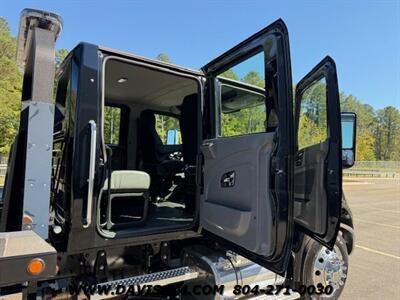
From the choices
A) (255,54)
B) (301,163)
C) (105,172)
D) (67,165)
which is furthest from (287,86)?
(67,165)

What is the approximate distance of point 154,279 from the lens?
2561 mm

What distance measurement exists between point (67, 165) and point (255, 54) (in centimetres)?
163

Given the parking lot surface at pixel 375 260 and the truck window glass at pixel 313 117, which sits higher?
the truck window glass at pixel 313 117

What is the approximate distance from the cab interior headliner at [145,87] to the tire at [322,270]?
200cm

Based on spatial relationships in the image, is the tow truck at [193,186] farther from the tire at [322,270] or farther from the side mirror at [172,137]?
the side mirror at [172,137]

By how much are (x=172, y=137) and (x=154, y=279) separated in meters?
2.40

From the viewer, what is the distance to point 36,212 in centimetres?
203

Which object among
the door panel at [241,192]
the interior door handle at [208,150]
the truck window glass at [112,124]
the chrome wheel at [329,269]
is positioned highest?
the truck window glass at [112,124]

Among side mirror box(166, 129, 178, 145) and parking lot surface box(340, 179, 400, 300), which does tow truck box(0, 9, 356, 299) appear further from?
side mirror box(166, 129, 178, 145)

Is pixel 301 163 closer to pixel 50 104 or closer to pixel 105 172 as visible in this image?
pixel 105 172

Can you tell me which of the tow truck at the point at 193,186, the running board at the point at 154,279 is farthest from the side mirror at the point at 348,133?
the running board at the point at 154,279

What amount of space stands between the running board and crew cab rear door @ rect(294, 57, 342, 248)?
1118mm

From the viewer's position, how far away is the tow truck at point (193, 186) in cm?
210

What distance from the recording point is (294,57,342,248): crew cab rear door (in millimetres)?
2600
